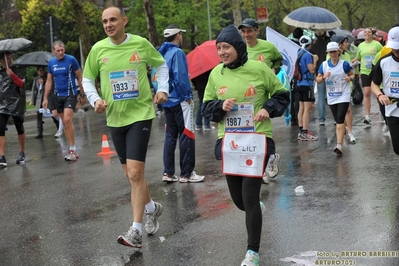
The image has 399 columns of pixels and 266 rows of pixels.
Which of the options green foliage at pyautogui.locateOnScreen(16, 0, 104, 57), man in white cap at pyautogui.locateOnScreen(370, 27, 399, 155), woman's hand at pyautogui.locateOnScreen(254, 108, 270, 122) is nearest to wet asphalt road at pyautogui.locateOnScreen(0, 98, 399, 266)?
man in white cap at pyautogui.locateOnScreen(370, 27, 399, 155)

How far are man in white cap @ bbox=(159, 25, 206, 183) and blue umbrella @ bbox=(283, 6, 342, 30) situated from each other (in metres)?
6.90

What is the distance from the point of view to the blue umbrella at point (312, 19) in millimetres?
16172

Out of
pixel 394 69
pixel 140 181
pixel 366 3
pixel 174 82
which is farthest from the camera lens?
pixel 366 3

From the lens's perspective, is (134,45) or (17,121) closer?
(134,45)

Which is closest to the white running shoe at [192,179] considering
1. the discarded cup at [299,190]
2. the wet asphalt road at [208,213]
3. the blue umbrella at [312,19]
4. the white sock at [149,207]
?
the wet asphalt road at [208,213]

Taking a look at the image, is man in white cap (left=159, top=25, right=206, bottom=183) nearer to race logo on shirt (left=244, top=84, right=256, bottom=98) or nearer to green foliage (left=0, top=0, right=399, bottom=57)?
race logo on shirt (left=244, top=84, right=256, bottom=98)

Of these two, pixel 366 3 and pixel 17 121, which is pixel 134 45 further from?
pixel 366 3

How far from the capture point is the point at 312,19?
16125 millimetres

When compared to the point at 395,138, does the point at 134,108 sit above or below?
above

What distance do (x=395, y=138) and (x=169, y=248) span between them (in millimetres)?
2978

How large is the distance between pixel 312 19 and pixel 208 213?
9197 millimetres

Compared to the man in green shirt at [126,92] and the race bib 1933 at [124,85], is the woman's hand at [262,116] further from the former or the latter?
the race bib 1933 at [124,85]

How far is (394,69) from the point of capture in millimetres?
8031

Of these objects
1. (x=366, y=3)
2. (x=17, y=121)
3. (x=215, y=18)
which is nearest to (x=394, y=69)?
(x=17, y=121)
